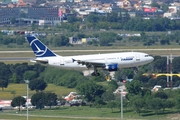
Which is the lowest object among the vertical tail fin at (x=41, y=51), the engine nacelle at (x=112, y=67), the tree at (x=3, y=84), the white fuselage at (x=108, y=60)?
the tree at (x=3, y=84)

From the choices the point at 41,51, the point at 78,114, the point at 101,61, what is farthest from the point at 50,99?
the point at 101,61

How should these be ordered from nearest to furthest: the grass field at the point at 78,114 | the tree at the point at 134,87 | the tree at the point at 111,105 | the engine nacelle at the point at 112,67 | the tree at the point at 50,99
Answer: the engine nacelle at the point at 112,67 < the grass field at the point at 78,114 < the tree at the point at 111,105 < the tree at the point at 50,99 < the tree at the point at 134,87

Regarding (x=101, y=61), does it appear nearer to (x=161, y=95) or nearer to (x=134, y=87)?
(x=161, y=95)

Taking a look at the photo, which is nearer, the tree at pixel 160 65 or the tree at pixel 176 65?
the tree at pixel 176 65

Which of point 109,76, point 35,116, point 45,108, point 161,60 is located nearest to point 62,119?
point 35,116

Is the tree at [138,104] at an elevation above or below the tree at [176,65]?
above

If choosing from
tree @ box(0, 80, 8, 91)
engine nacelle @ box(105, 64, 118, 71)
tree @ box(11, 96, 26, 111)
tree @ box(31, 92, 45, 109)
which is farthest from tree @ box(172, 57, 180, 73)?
engine nacelle @ box(105, 64, 118, 71)

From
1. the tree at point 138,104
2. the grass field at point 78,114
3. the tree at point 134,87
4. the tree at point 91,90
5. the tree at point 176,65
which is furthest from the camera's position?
the tree at point 176,65

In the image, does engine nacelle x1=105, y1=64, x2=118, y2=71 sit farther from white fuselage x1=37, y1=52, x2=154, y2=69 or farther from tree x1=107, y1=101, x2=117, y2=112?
tree x1=107, y1=101, x2=117, y2=112

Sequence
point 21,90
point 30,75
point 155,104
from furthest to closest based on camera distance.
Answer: point 30,75 → point 21,90 → point 155,104

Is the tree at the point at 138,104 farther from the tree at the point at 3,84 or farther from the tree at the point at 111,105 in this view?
the tree at the point at 3,84

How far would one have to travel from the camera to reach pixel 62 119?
409ft

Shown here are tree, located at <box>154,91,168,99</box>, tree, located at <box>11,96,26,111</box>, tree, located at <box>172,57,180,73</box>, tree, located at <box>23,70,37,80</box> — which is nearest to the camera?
tree, located at <box>11,96,26,111</box>

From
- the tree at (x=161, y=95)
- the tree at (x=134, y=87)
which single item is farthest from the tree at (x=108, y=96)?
the tree at (x=161, y=95)
